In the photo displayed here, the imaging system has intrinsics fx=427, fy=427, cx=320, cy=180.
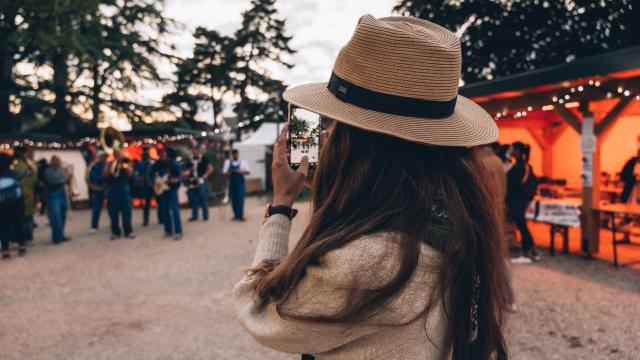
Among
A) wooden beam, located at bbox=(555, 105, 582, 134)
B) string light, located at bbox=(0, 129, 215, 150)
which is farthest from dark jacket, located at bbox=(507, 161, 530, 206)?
string light, located at bbox=(0, 129, 215, 150)

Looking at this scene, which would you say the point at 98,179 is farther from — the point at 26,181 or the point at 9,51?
the point at 9,51

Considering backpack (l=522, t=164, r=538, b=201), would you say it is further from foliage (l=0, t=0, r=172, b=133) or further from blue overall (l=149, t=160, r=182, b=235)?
foliage (l=0, t=0, r=172, b=133)

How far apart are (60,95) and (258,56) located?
62.9 ft

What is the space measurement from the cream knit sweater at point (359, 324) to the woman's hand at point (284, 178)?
0.19 meters

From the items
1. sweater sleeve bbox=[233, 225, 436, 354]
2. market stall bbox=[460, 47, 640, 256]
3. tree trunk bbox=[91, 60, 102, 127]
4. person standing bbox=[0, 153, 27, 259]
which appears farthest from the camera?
tree trunk bbox=[91, 60, 102, 127]

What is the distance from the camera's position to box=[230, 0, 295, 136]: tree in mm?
35656

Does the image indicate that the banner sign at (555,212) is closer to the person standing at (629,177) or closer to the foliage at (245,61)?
the person standing at (629,177)

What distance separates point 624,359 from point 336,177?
3.96m

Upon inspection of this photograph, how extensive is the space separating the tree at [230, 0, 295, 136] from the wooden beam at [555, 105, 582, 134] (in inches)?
1140

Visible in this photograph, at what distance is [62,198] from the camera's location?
9.18 metres

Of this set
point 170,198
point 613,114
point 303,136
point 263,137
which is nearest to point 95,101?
point 263,137

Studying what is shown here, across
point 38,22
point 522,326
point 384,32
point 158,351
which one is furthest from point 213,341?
point 38,22

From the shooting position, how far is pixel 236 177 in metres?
11.6

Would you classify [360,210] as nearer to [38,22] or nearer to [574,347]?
[574,347]
